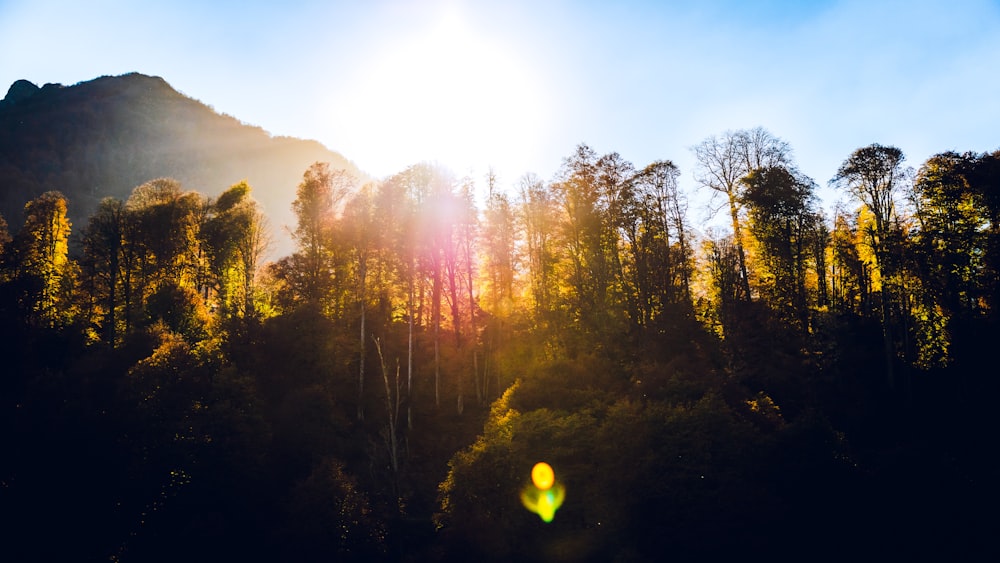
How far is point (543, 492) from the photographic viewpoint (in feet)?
64.4

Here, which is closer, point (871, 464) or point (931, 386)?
point (871, 464)

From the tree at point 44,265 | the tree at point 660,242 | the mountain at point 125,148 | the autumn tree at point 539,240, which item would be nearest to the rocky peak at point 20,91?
the mountain at point 125,148

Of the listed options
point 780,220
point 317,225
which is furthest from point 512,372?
point 780,220

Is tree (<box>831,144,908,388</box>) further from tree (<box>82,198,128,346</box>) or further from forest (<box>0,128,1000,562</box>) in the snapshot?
tree (<box>82,198,128,346</box>)

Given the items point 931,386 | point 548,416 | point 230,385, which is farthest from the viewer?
point 931,386

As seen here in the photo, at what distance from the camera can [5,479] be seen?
1783 centimetres

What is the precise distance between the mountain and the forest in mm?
25766

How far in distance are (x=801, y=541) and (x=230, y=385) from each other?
24.7m

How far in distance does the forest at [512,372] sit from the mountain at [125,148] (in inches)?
1014

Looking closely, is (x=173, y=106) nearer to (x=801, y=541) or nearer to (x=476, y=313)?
(x=476, y=313)

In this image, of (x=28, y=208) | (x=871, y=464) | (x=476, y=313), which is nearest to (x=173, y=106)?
(x=28, y=208)

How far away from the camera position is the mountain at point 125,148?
234 feet

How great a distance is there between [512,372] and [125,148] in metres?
89.7

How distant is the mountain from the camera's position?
234ft
